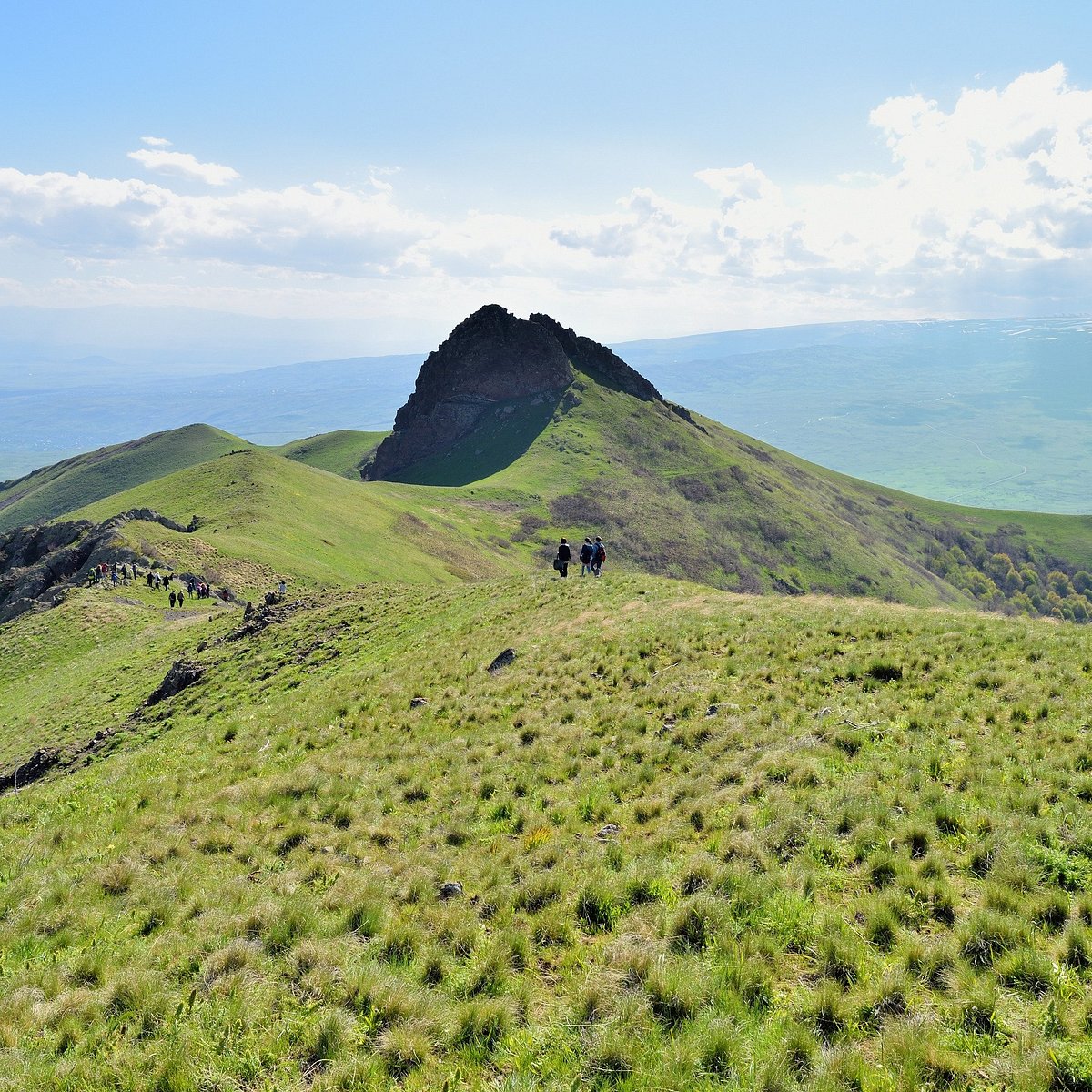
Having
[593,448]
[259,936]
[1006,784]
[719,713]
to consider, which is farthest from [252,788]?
[593,448]

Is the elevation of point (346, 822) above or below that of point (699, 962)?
below

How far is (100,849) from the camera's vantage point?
44.5ft

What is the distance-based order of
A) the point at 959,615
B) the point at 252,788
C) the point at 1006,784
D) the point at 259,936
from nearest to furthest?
the point at 259,936
the point at 1006,784
the point at 252,788
the point at 959,615

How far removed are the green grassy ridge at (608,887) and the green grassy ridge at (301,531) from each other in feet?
160

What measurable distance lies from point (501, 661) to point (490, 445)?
531ft

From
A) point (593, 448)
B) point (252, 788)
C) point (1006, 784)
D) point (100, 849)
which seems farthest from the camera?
point (593, 448)

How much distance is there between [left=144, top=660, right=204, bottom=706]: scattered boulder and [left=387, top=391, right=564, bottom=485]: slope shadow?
13067 centimetres

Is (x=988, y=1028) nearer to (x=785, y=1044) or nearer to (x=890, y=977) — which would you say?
(x=890, y=977)

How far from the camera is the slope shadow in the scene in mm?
169875

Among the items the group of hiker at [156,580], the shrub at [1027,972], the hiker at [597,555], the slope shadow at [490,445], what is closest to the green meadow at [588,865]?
the shrub at [1027,972]

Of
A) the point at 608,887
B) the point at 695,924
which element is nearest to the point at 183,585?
the point at 608,887

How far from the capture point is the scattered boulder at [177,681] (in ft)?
104

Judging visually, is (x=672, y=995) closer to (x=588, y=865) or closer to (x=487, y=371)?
(x=588, y=865)

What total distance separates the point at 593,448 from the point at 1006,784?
162975mm
